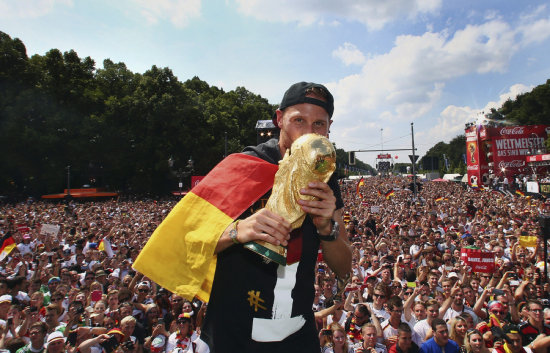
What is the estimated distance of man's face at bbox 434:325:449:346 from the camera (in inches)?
227

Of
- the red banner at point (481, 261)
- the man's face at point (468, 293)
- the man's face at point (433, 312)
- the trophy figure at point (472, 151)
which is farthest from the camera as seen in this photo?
the trophy figure at point (472, 151)

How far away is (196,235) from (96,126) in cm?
4710

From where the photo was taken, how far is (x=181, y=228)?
1939 millimetres

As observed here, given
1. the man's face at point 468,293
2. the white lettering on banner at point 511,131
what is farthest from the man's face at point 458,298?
the white lettering on banner at point 511,131

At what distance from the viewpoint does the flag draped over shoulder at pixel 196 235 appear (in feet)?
6.18

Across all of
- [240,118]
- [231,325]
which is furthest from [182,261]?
[240,118]

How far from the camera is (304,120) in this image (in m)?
2.09

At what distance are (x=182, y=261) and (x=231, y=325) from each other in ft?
1.51

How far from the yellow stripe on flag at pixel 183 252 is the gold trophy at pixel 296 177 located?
24cm

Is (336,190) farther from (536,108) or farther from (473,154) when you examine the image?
(536,108)

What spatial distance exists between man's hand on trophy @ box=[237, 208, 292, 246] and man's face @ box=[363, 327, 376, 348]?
4.92 m

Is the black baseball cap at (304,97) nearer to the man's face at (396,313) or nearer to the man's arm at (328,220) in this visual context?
the man's arm at (328,220)

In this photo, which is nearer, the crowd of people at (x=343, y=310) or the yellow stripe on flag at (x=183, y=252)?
the yellow stripe on flag at (x=183, y=252)

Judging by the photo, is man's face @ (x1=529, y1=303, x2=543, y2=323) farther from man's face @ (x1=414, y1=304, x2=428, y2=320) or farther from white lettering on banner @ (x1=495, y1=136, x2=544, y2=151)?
white lettering on banner @ (x1=495, y1=136, x2=544, y2=151)
